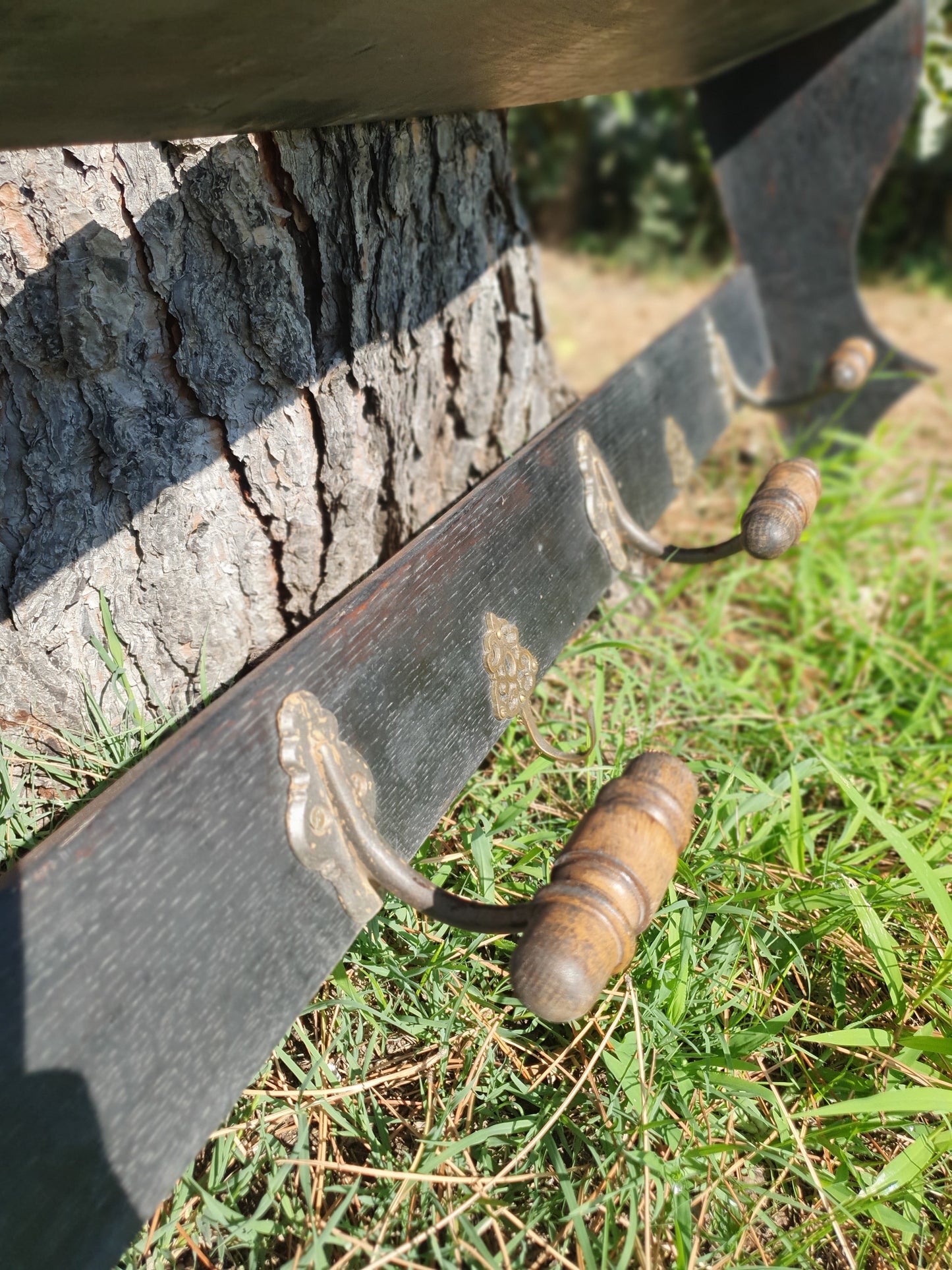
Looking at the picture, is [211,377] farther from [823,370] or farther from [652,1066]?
[823,370]

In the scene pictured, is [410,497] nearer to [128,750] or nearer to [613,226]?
[128,750]

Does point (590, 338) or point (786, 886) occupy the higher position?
point (786, 886)

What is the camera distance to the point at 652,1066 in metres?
1.15

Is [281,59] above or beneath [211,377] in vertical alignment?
above

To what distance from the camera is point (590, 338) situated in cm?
425

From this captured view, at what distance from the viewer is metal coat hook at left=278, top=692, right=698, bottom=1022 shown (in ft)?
2.55

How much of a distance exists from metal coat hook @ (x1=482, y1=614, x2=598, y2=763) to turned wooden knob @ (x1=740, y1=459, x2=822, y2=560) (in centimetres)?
36

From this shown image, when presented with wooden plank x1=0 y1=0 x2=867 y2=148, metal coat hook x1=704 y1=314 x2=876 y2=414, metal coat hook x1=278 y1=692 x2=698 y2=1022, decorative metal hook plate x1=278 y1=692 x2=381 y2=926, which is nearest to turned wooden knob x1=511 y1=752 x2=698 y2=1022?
metal coat hook x1=278 y1=692 x2=698 y2=1022

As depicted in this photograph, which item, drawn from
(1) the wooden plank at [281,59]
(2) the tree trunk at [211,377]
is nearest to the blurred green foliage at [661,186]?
(2) the tree trunk at [211,377]

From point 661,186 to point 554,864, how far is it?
5.44m

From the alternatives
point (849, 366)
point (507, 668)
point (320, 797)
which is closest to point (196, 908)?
point (320, 797)

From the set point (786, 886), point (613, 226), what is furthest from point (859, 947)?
point (613, 226)

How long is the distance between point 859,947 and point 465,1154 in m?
0.63

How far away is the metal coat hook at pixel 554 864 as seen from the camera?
78 cm
